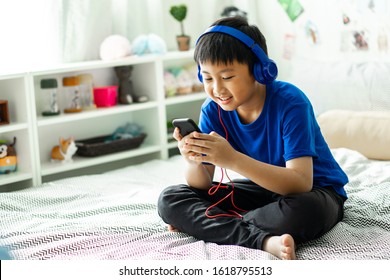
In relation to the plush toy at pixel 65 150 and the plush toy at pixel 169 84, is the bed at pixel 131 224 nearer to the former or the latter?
the plush toy at pixel 65 150

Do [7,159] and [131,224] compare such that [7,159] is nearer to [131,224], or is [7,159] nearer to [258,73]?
[131,224]

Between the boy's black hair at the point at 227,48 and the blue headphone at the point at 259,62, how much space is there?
0.01 meters

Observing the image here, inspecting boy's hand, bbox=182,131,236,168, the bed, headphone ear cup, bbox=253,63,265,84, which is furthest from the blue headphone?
the bed

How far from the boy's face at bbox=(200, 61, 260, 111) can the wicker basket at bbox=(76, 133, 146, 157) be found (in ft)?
3.65

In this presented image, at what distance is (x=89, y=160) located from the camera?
262 centimetres

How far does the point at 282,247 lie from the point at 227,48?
48 cm

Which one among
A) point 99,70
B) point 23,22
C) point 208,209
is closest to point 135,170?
point 99,70

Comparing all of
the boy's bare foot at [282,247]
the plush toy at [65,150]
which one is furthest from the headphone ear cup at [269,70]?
the plush toy at [65,150]

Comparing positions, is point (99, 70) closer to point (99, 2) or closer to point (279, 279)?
point (99, 2)

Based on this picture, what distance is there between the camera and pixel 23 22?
8.57 feet

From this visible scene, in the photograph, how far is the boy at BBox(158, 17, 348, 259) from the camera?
154 centimetres

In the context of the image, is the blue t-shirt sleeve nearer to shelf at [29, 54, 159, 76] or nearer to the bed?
the bed

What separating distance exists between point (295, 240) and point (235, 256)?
0.16 metres

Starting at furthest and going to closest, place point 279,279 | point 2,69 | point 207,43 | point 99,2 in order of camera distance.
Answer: point 99,2 → point 2,69 → point 207,43 → point 279,279
